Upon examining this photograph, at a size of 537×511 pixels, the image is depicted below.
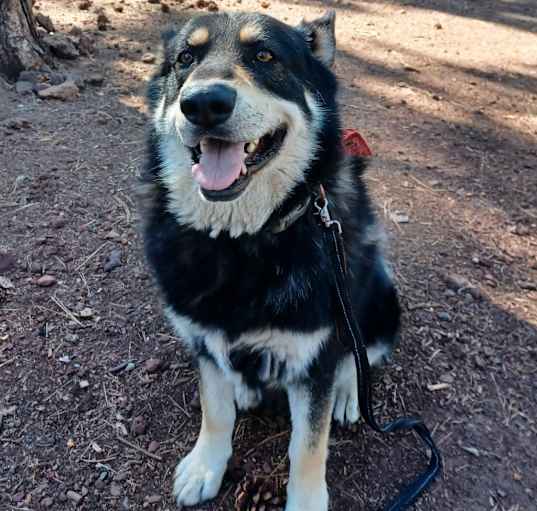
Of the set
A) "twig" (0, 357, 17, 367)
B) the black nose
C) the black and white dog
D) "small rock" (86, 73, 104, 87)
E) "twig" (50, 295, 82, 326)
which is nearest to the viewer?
the black nose

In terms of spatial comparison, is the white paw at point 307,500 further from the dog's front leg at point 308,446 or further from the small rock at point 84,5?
the small rock at point 84,5

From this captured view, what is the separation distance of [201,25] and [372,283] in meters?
1.49

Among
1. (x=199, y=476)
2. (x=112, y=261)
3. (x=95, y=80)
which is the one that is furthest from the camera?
(x=95, y=80)

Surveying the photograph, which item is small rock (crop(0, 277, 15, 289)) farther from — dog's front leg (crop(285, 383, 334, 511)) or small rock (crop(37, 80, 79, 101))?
small rock (crop(37, 80, 79, 101))

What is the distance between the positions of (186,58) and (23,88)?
3.50 metres

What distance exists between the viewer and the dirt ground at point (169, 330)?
2.60 meters

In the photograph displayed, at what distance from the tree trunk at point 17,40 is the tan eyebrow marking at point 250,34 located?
388 cm

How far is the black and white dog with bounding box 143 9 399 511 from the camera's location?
2166 millimetres

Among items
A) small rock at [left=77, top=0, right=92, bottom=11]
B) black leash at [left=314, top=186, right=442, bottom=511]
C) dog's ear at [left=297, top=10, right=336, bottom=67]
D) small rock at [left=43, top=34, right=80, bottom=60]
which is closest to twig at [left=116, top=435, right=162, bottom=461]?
black leash at [left=314, top=186, right=442, bottom=511]

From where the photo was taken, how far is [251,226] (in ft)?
7.47

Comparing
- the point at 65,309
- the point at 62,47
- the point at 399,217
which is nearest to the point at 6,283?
the point at 65,309

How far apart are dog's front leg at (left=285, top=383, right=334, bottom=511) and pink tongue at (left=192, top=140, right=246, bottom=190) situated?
952 millimetres

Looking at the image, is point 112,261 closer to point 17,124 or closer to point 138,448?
point 138,448

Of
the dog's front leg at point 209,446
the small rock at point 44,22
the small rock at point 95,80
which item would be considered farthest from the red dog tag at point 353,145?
the small rock at point 44,22
